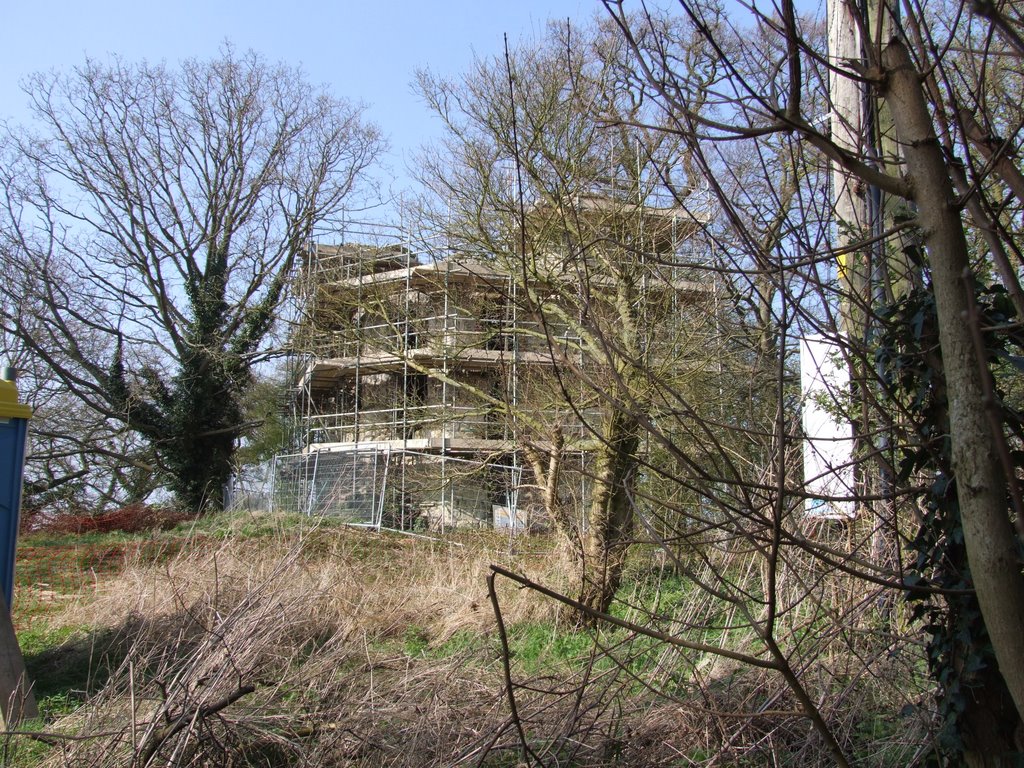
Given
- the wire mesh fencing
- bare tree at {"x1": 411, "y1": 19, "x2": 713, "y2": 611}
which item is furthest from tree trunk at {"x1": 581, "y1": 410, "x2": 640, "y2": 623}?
the wire mesh fencing

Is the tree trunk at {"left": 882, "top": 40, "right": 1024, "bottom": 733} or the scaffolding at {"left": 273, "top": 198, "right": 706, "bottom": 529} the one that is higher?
the scaffolding at {"left": 273, "top": 198, "right": 706, "bottom": 529}

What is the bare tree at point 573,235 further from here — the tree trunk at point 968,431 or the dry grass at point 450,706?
the tree trunk at point 968,431

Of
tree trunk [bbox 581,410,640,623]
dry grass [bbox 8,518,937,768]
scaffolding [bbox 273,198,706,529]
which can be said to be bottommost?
dry grass [bbox 8,518,937,768]

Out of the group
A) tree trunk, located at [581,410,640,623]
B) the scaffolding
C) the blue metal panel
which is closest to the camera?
the blue metal panel

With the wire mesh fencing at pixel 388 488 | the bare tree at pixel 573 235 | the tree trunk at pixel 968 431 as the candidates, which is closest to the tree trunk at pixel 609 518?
the bare tree at pixel 573 235

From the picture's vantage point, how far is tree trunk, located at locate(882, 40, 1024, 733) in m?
1.58

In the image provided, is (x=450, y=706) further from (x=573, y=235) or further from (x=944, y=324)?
(x=573, y=235)

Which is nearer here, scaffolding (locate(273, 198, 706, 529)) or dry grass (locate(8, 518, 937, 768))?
dry grass (locate(8, 518, 937, 768))

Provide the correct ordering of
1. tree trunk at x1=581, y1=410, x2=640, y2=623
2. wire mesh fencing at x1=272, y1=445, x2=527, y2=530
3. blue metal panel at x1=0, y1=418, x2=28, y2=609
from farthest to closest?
1. wire mesh fencing at x1=272, y1=445, x2=527, y2=530
2. tree trunk at x1=581, y1=410, x2=640, y2=623
3. blue metal panel at x1=0, y1=418, x2=28, y2=609

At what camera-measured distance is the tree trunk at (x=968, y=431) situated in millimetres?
1575

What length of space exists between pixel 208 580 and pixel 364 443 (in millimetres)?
17593

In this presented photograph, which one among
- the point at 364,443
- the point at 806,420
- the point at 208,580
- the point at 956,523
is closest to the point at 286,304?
the point at 364,443

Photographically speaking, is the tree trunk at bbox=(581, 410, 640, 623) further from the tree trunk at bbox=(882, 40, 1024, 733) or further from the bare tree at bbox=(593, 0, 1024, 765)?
the tree trunk at bbox=(882, 40, 1024, 733)

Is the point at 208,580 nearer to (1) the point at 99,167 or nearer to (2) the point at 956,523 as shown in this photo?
(2) the point at 956,523
